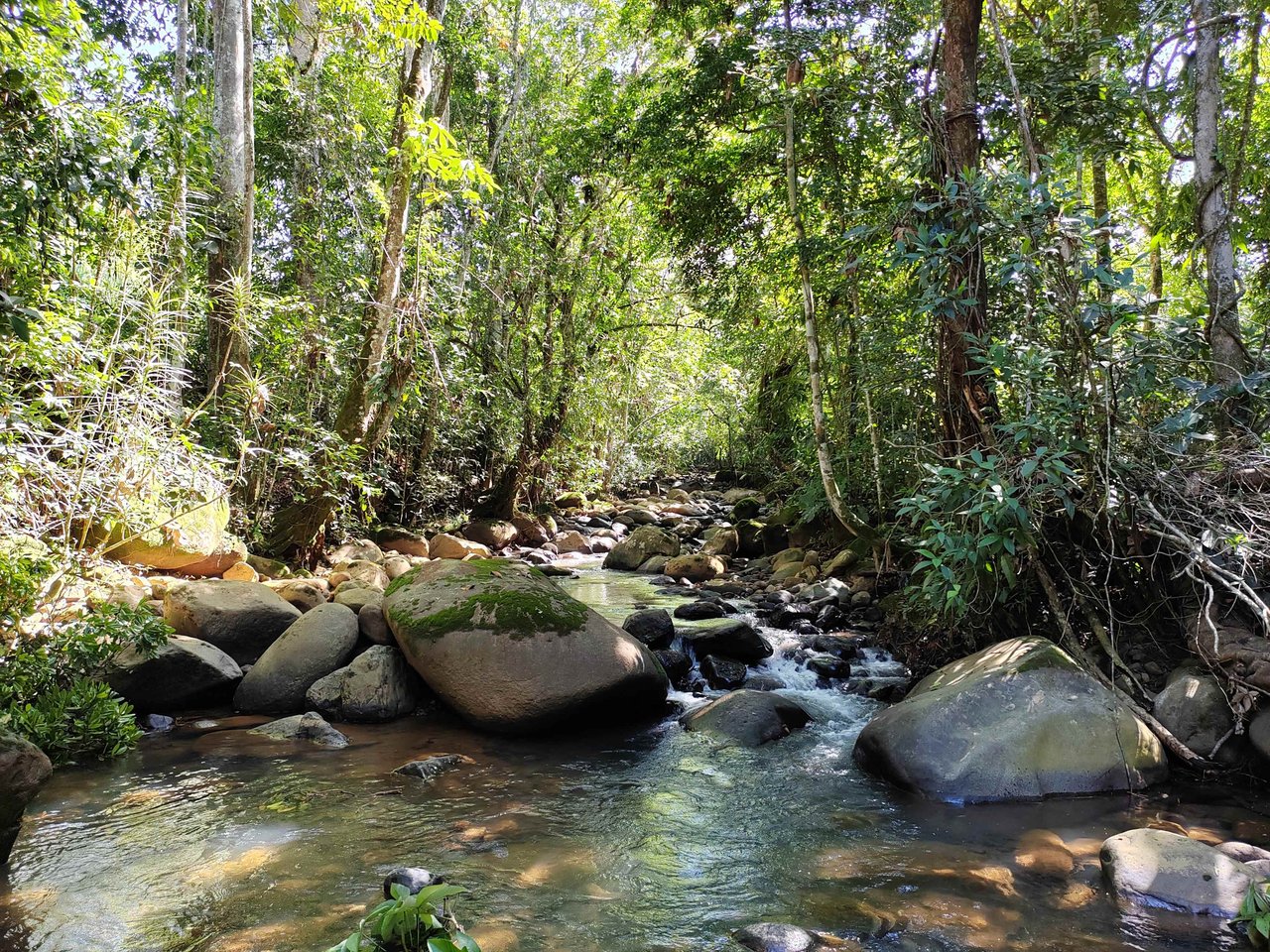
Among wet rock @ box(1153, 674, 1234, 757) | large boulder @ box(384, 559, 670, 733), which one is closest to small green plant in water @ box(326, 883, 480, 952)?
large boulder @ box(384, 559, 670, 733)

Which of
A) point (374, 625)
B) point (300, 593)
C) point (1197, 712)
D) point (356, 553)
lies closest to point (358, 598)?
point (374, 625)

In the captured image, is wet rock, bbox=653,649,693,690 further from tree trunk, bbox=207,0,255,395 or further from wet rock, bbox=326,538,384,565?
tree trunk, bbox=207,0,255,395

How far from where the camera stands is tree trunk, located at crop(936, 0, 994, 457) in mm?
5762

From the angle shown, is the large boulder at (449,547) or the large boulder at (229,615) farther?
A: the large boulder at (449,547)

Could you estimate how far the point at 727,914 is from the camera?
131 inches

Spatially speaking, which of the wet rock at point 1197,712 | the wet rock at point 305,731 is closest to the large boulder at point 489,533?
the wet rock at point 305,731

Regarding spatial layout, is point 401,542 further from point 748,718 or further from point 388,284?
point 748,718

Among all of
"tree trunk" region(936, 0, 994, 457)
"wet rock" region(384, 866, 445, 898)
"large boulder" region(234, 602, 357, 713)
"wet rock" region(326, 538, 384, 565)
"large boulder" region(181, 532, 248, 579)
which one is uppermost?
"tree trunk" region(936, 0, 994, 457)

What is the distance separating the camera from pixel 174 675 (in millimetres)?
5820

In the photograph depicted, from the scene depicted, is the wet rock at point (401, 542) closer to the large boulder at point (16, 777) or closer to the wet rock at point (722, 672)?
the wet rock at point (722, 672)

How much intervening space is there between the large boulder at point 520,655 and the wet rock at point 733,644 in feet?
4.89

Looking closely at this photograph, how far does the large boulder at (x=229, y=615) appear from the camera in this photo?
6535mm

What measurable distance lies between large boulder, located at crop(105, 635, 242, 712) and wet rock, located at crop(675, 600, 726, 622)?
5.16 metres

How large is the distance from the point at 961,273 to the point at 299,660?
20.8 feet
